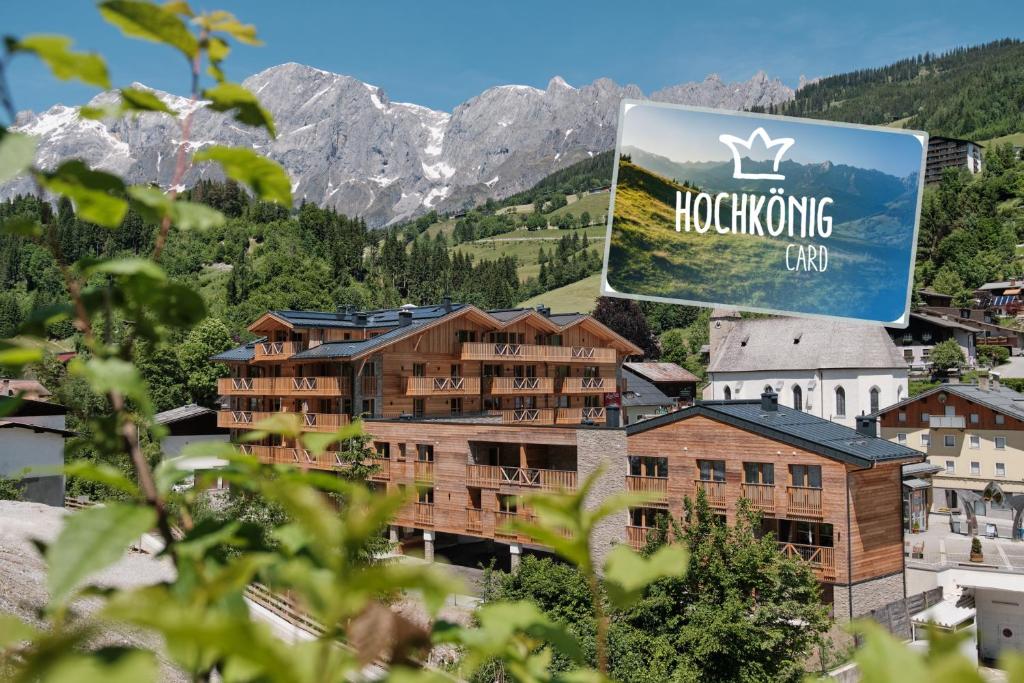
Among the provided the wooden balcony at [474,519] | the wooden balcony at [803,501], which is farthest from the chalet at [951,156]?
the wooden balcony at [803,501]

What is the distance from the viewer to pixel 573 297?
122 m

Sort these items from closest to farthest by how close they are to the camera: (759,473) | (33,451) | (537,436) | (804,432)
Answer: (759,473)
(804,432)
(537,436)
(33,451)

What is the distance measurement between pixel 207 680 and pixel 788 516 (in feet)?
75.7

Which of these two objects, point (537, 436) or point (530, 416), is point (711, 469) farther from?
point (530, 416)

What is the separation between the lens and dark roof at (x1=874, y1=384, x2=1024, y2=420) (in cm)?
3860

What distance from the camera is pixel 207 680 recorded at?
1.09m

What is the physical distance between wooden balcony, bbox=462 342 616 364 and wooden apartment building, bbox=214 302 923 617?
77 millimetres

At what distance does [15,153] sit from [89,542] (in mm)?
507

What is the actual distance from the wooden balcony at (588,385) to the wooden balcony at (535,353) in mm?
1017

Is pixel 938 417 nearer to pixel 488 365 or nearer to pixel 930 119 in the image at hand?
pixel 488 365

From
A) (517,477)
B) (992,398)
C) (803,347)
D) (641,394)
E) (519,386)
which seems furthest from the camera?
(641,394)

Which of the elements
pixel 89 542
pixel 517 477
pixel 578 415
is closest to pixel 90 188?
pixel 89 542

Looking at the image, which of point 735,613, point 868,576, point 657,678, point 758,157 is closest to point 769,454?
point 868,576

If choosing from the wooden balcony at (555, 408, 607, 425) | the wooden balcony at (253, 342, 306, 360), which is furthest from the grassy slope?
the wooden balcony at (253, 342, 306, 360)
